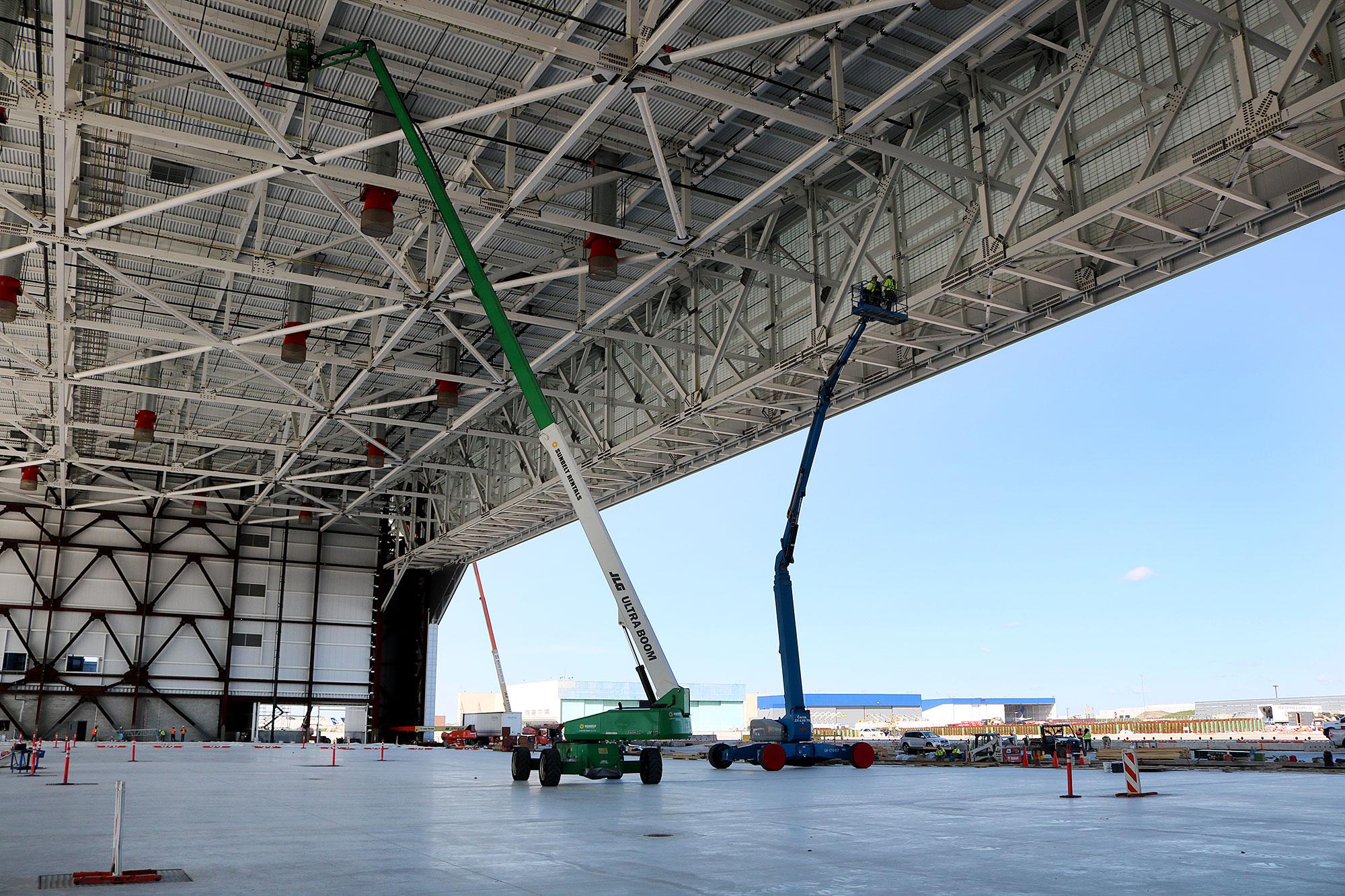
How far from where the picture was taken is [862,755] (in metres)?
28.2

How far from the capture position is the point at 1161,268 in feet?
72.8

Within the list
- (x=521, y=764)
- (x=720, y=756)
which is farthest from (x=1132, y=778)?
(x=720, y=756)

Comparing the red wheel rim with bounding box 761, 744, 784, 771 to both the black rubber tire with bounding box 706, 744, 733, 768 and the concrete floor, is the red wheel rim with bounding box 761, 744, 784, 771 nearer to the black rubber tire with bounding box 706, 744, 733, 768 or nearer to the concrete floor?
the black rubber tire with bounding box 706, 744, 733, 768

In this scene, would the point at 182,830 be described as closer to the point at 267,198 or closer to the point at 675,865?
the point at 675,865

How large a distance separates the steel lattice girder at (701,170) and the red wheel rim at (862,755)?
1006cm

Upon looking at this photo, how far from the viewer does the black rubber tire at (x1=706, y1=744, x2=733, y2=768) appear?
28.7 meters

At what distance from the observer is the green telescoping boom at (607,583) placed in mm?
19672

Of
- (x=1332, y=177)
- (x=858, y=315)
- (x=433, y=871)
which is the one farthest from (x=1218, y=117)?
(x=433, y=871)

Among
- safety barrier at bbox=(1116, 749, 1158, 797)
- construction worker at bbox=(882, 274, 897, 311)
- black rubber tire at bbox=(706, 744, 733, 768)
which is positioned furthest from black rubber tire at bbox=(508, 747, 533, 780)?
construction worker at bbox=(882, 274, 897, 311)

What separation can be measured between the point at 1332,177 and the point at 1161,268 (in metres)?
4.12

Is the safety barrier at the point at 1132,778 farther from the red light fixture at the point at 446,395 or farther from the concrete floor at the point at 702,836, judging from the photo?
the red light fixture at the point at 446,395

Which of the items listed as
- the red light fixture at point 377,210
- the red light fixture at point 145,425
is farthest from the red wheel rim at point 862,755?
the red light fixture at point 145,425

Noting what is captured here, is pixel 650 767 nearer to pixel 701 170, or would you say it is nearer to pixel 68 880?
pixel 701 170

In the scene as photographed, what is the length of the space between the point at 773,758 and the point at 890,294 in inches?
480
